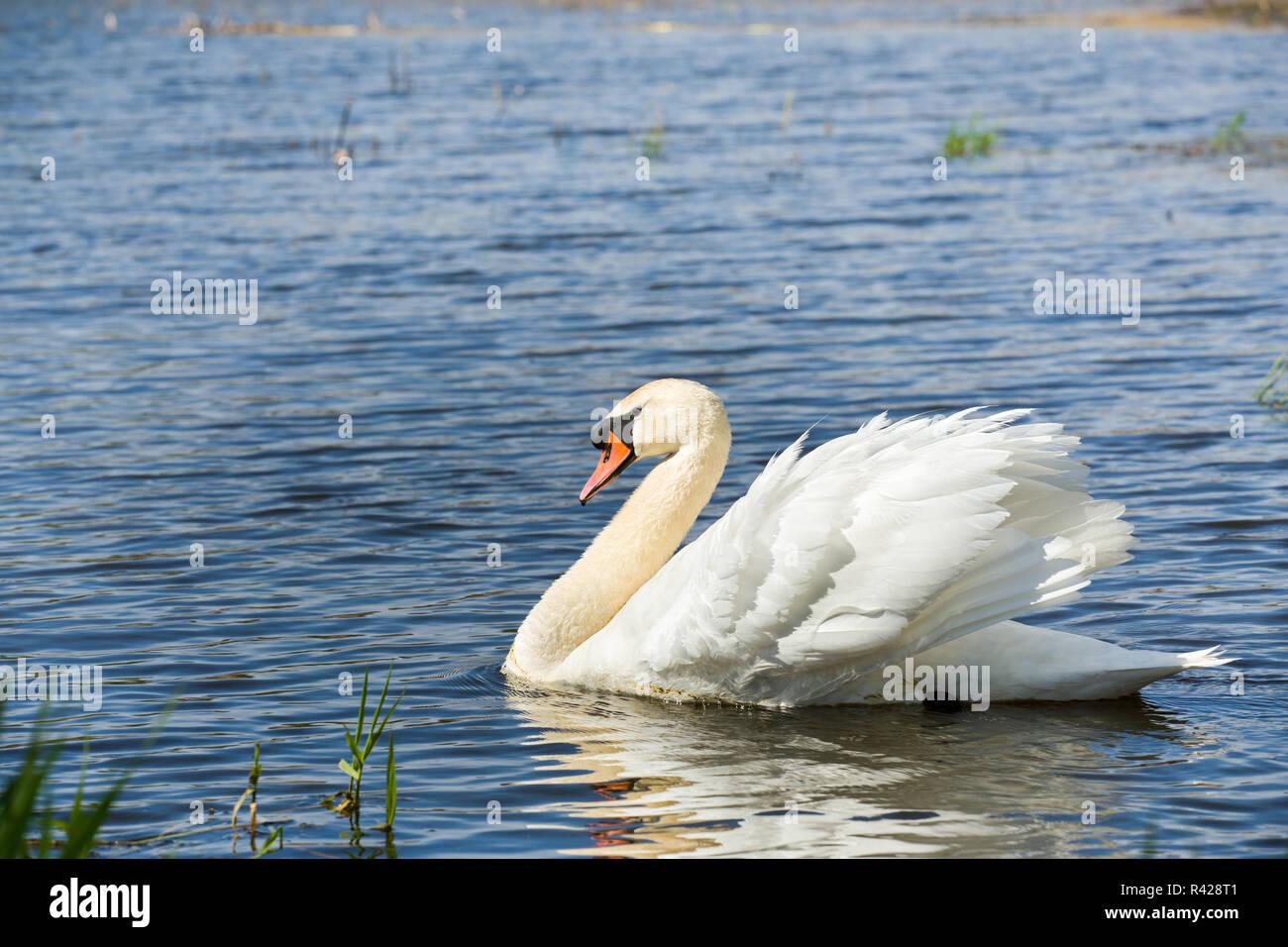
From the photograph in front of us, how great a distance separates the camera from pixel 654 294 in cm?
1698

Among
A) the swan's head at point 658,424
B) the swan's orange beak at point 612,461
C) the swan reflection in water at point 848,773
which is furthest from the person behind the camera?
the swan's orange beak at point 612,461

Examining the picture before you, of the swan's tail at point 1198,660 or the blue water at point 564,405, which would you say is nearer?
the blue water at point 564,405

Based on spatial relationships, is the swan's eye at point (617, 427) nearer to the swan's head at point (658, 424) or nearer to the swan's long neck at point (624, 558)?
the swan's head at point (658, 424)

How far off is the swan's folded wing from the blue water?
17.4 inches

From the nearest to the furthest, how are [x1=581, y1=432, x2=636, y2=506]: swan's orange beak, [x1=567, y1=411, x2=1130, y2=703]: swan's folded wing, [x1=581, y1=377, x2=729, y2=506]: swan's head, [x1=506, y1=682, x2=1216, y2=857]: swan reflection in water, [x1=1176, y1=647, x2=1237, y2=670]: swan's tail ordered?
[x1=506, y1=682, x2=1216, y2=857]: swan reflection in water < [x1=567, y1=411, x2=1130, y2=703]: swan's folded wing < [x1=1176, y1=647, x2=1237, y2=670]: swan's tail < [x1=581, y1=377, x2=729, y2=506]: swan's head < [x1=581, y1=432, x2=636, y2=506]: swan's orange beak

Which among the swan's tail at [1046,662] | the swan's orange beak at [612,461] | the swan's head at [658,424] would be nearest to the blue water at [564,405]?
the swan's tail at [1046,662]

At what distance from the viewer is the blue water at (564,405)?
6.61 meters

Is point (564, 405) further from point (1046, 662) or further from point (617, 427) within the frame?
point (1046, 662)

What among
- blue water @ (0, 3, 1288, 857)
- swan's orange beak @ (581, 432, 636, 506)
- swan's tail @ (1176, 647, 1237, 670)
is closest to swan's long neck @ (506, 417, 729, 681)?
swan's orange beak @ (581, 432, 636, 506)

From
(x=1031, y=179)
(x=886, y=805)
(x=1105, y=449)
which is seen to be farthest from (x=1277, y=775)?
(x=1031, y=179)

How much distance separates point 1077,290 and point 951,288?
4.03 feet

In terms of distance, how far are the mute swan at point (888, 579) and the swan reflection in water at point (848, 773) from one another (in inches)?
7.3

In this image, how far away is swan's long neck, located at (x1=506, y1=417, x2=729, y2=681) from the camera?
806cm

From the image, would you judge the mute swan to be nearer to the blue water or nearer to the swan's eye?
the blue water
